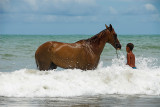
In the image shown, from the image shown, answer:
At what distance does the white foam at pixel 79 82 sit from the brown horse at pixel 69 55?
152 millimetres

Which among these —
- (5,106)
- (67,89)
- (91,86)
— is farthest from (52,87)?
(5,106)

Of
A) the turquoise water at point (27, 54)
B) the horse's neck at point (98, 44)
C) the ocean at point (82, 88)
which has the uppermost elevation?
the horse's neck at point (98, 44)

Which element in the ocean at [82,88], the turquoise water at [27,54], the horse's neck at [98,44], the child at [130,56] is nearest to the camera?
the ocean at [82,88]

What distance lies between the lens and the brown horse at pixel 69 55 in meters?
6.52

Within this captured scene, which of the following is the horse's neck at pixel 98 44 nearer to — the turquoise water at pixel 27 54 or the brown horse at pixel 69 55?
the brown horse at pixel 69 55

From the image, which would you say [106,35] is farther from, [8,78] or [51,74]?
[8,78]

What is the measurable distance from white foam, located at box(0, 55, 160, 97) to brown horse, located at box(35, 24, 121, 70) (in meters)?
0.15

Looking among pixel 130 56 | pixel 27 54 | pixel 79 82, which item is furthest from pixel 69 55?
pixel 27 54

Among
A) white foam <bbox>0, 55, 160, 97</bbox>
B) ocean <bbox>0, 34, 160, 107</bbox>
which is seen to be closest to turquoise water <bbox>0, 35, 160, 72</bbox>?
white foam <bbox>0, 55, 160, 97</bbox>

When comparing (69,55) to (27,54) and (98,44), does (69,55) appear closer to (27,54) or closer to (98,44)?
(98,44)

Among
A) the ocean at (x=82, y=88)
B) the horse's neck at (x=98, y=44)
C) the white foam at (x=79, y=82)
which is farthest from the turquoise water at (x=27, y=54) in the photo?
the horse's neck at (x=98, y=44)

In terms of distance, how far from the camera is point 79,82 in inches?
255

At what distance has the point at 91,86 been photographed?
6449mm

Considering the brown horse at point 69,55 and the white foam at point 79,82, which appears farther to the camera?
the brown horse at point 69,55
